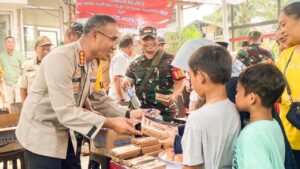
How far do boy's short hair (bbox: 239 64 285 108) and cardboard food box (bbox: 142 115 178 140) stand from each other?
0.49 metres

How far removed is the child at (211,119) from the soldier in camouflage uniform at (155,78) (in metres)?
1.66

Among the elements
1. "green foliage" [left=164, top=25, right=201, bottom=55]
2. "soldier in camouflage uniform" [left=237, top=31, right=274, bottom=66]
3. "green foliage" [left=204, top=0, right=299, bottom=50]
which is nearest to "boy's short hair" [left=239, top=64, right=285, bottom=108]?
"soldier in camouflage uniform" [left=237, top=31, right=274, bottom=66]

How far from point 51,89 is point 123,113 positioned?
2.15 feet

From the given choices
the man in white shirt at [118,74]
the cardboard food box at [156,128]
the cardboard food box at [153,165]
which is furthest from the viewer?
the man in white shirt at [118,74]

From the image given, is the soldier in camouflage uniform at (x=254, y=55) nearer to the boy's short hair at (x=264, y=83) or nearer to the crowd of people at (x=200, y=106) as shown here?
the crowd of people at (x=200, y=106)

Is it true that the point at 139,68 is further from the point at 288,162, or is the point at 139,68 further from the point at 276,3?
the point at 276,3

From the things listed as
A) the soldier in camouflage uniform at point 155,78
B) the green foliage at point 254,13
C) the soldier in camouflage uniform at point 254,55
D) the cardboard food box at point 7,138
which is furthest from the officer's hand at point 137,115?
the green foliage at point 254,13

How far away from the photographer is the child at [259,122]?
123 cm

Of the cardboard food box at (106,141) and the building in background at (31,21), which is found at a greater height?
the building in background at (31,21)

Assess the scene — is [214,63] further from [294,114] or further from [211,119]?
[294,114]

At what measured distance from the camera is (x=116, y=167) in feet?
6.85

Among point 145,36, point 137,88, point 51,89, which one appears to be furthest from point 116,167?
point 145,36

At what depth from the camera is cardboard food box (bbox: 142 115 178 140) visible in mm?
1688

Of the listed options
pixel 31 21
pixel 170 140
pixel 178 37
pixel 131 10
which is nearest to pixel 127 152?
pixel 170 140
